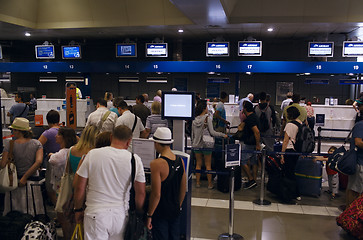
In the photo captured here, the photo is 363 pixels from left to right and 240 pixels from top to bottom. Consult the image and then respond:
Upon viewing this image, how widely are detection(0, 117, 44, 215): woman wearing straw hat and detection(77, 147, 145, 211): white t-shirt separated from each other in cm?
176

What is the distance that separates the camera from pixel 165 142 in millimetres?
3264

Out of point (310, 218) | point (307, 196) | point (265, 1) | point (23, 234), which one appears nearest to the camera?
point (23, 234)

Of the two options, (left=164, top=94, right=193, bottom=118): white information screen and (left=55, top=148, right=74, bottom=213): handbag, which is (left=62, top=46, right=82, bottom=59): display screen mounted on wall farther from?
(left=55, top=148, right=74, bottom=213): handbag

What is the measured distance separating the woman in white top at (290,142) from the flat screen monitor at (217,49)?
6441 mm

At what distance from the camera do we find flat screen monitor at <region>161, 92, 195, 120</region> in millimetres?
4070

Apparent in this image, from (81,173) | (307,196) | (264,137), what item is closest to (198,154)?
(264,137)

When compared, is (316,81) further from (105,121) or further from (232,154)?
(232,154)

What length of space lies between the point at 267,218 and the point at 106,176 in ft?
10.8

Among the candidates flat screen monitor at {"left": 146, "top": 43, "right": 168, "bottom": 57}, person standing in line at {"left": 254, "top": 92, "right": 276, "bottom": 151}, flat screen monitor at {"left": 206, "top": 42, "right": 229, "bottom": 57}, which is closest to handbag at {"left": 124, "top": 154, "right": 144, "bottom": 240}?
person standing in line at {"left": 254, "top": 92, "right": 276, "bottom": 151}

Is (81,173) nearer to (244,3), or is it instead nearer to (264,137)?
(264,137)

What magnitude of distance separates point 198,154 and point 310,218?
2.40 metres

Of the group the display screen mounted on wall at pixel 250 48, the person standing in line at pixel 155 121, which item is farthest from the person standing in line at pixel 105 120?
the display screen mounted on wall at pixel 250 48

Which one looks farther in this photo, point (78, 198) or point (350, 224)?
point (350, 224)

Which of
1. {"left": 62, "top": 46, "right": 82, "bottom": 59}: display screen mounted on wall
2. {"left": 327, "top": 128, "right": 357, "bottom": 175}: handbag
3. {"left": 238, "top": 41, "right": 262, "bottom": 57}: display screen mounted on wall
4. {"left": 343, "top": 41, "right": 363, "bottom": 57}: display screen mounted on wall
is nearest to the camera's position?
{"left": 327, "top": 128, "right": 357, "bottom": 175}: handbag
